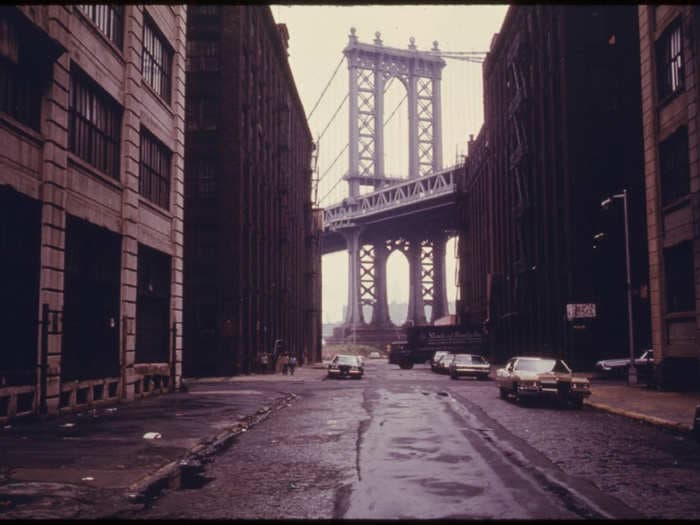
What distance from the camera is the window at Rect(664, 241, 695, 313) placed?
28656mm

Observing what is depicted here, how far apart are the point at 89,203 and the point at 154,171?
7.33 metres

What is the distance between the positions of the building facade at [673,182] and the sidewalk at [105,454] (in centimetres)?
1525


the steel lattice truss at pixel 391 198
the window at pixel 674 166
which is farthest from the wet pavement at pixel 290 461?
the steel lattice truss at pixel 391 198

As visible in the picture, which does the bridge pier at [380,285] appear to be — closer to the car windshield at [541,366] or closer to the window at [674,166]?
the window at [674,166]

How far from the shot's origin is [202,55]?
50.6 m

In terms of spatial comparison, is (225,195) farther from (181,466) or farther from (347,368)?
(181,466)

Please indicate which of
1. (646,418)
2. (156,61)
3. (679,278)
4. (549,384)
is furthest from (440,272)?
(646,418)

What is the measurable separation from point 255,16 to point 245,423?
1707 inches

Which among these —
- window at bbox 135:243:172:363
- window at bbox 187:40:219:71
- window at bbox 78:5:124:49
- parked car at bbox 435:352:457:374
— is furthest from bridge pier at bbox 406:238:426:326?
window at bbox 78:5:124:49

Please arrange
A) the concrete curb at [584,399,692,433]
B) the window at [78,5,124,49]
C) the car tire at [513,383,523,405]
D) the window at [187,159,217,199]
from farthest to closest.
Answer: the window at [187,159,217,199], the car tire at [513,383,523,405], the window at [78,5,124,49], the concrete curb at [584,399,692,433]

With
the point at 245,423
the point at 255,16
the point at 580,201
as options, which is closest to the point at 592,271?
the point at 580,201

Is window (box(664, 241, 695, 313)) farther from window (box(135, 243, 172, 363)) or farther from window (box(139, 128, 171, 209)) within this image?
window (box(139, 128, 171, 209))

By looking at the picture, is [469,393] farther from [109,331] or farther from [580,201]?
[580,201]

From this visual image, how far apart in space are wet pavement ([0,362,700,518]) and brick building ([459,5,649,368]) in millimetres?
22139
